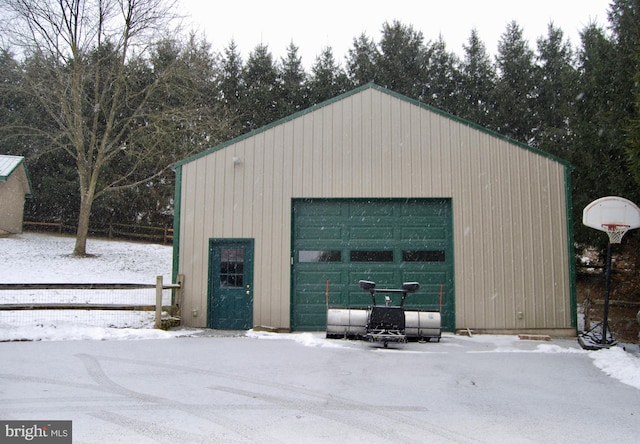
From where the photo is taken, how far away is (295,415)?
14.2ft

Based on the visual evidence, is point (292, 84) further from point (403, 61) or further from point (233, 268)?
point (233, 268)

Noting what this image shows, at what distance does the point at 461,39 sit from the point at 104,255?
869 inches

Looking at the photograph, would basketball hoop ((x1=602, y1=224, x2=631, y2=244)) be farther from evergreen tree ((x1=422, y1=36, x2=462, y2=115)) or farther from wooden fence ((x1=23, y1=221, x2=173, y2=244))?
wooden fence ((x1=23, y1=221, x2=173, y2=244))

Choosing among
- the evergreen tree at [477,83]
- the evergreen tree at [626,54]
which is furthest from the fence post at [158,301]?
the evergreen tree at [477,83]

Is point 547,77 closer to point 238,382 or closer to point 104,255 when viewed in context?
point 104,255

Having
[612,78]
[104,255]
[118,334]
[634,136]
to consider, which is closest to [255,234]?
[118,334]

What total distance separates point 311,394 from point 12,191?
2178cm

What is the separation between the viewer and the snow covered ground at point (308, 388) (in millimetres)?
3979

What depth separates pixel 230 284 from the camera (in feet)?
33.6

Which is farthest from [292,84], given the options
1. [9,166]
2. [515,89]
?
[9,166]

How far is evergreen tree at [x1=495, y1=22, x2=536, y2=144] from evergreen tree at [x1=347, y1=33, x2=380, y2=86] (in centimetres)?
654

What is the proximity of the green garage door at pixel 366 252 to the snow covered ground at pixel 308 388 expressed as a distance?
146 centimetres

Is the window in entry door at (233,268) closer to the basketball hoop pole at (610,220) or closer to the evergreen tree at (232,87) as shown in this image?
the basketball hoop pole at (610,220)

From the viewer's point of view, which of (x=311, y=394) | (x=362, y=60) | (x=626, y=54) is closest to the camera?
(x=311, y=394)
